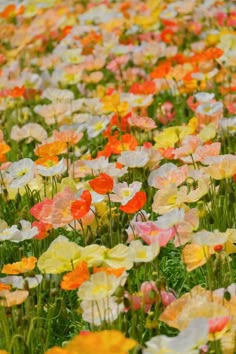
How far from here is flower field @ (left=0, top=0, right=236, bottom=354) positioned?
187cm

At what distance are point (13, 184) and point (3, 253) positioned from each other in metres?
0.22

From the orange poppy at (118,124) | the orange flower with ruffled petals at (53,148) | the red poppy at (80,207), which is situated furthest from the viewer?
the orange poppy at (118,124)

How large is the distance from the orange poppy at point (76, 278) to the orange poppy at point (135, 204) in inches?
14.3

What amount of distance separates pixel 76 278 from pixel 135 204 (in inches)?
15.9

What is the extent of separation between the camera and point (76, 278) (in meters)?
1.95

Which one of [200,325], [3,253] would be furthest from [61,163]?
[200,325]

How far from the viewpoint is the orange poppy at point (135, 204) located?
2285 millimetres

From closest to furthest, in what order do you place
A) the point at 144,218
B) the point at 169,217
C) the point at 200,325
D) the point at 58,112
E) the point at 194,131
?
the point at 200,325 → the point at 169,217 → the point at 144,218 → the point at 194,131 → the point at 58,112

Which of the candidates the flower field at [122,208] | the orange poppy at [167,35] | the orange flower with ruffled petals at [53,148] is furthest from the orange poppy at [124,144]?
the orange poppy at [167,35]

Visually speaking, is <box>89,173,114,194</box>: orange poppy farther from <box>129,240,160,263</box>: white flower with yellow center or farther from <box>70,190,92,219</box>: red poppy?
<box>129,240,160,263</box>: white flower with yellow center

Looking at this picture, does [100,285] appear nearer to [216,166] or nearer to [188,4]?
[216,166]

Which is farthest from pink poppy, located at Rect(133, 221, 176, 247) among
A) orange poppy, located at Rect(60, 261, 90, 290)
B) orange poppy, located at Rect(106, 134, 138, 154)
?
orange poppy, located at Rect(106, 134, 138, 154)

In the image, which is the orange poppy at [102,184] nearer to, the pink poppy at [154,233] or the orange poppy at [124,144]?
the pink poppy at [154,233]

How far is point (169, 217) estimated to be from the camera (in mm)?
1997
